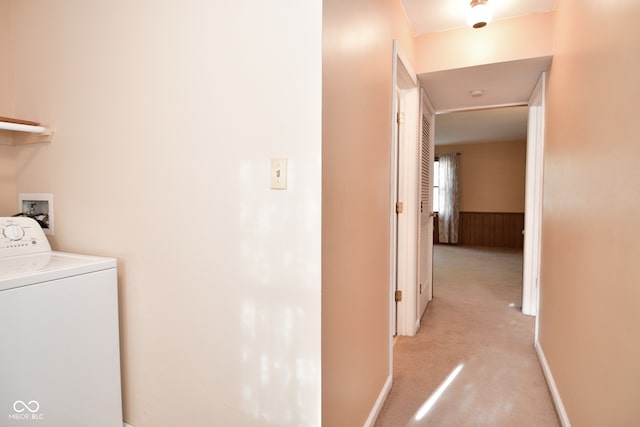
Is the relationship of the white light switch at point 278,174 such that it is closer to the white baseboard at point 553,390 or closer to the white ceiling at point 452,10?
the white ceiling at point 452,10

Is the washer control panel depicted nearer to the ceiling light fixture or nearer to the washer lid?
the washer lid

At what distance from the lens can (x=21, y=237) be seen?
154 centimetres

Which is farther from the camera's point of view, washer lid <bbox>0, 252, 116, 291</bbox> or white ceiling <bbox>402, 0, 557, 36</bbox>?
white ceiling <bbox>402, 0, 557, 36</bbox>

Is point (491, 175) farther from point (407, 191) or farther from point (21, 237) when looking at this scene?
point (21, 237)

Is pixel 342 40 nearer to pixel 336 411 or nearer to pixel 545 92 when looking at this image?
pixel 336 411

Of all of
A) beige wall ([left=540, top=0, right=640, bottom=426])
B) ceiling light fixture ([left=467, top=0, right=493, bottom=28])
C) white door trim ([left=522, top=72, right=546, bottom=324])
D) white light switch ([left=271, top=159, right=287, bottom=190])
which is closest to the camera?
beige wall ([left=540, top=0, right=640, bottom=426])

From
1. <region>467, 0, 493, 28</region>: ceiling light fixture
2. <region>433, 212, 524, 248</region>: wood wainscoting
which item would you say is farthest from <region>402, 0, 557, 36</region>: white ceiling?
<region>433, 212, 524, 248</region>: wood wainscoting

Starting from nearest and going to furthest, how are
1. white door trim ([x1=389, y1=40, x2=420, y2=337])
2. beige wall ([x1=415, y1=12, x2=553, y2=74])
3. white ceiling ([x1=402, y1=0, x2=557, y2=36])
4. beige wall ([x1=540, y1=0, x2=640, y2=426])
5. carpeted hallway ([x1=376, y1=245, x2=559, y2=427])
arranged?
beige wall ([x1=540, y1=0, x2=640, y2=426])
carpeted hallway ([x1=376, y1=245, x2=559, y2=427])
white ceiling ([x1=402, y1=0, x2=557, y2=36])
beige wall ([x1=415, y1=12, x2=553, y2=74])
white door trim ([x1=389, y1=40, x2=420, y2=337])

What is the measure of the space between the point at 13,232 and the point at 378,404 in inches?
78.4

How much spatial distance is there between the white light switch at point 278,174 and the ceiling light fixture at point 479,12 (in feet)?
5.55

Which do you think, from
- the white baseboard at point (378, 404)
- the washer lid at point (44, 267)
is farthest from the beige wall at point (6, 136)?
the white baseboard at point (378, 404)

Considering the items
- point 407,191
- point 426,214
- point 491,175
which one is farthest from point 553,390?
point 491,175

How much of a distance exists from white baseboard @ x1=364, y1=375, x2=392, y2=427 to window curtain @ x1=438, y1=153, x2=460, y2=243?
6.51m

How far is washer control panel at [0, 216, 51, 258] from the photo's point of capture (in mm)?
1479
